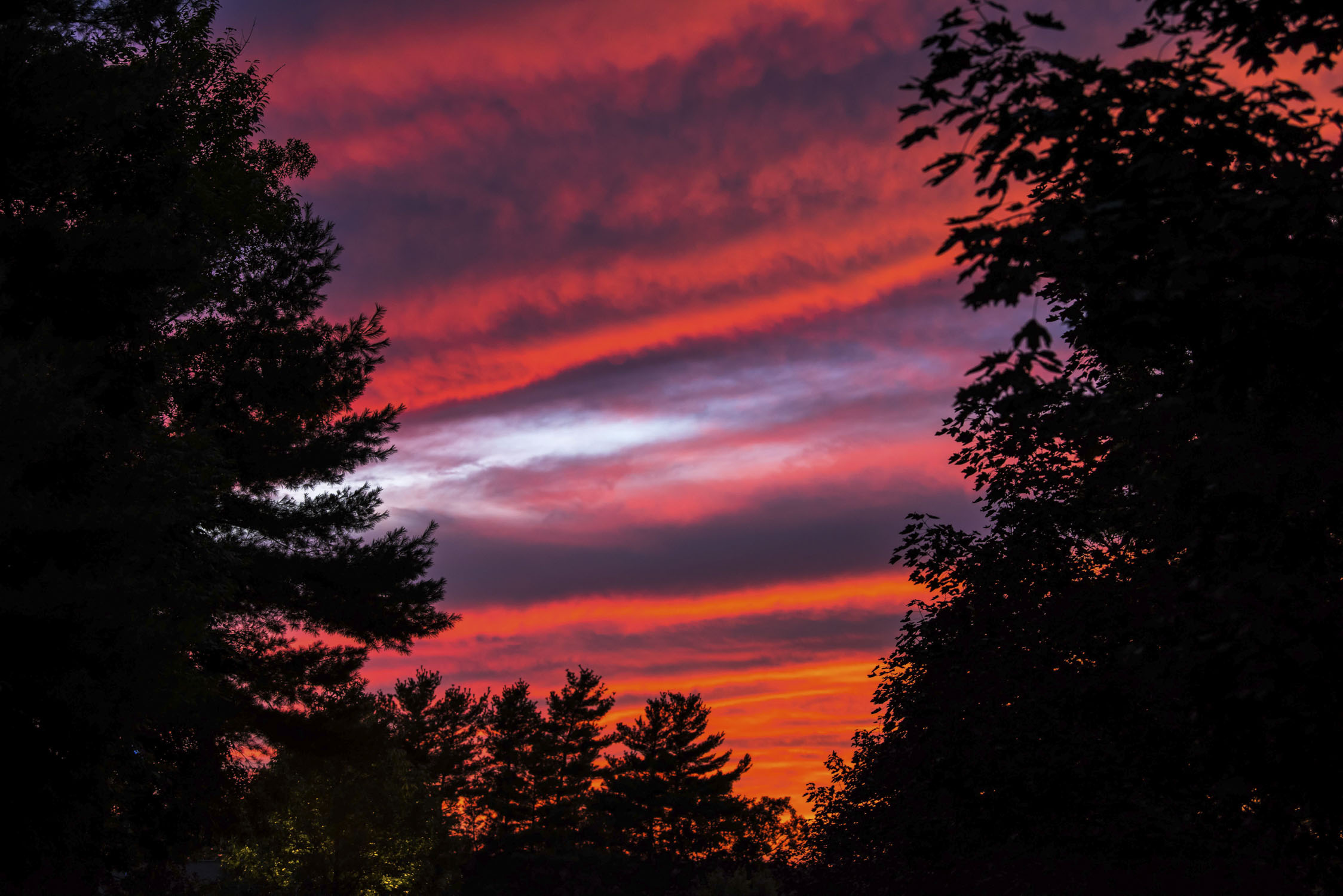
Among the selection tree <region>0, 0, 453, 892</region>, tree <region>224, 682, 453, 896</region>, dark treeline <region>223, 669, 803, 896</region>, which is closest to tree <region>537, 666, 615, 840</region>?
dark treeline <region>223, 669, 803, 896</region>

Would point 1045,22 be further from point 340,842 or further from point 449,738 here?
point 449,738

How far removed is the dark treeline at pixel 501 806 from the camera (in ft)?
97.6

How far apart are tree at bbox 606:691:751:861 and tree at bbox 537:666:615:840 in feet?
5.68

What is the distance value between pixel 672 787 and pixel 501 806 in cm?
1092

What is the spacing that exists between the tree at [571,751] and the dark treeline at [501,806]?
0.32 ft

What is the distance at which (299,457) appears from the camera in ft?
73.0

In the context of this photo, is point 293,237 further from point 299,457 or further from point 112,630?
point 112,630

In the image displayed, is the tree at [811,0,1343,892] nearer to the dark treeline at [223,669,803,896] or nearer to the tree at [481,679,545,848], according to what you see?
the dark treeline at [223,669,803,896]

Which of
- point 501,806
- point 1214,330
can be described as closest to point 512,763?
point 501,806

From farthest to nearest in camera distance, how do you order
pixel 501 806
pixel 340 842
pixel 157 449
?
pixel 501 806 → pixel 340 842 → pixel 157 449

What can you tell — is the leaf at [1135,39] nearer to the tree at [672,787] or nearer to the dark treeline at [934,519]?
the dark treeline at [934,519]

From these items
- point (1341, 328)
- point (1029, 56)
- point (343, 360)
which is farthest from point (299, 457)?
point (1341, 328)

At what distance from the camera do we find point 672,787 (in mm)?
64938

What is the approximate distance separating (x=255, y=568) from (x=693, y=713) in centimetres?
4897
